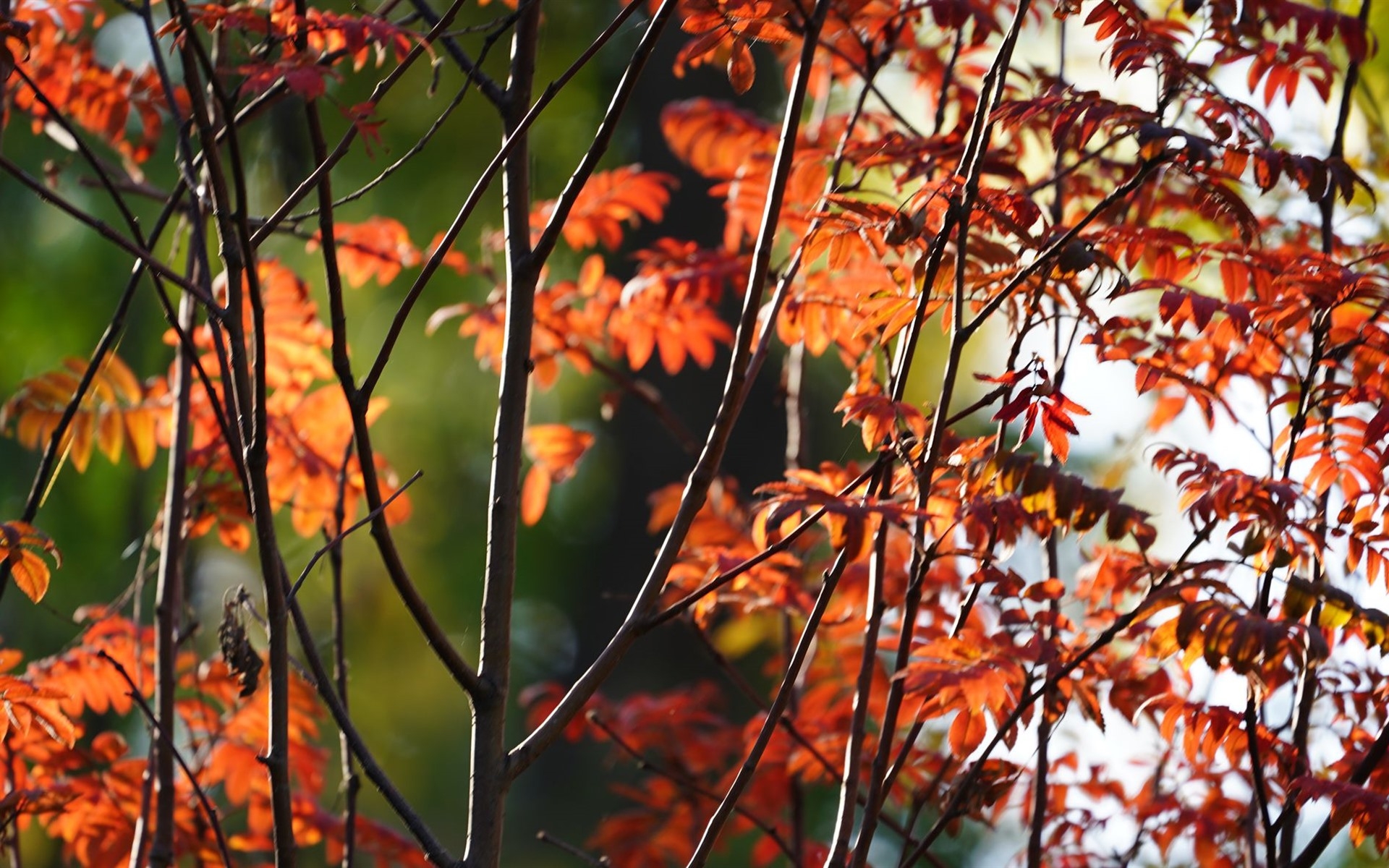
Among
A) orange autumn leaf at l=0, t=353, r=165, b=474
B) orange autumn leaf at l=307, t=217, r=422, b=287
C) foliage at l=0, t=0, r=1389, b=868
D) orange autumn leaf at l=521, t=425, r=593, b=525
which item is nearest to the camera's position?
foliage at l=0, t=0, r=1389, b=868

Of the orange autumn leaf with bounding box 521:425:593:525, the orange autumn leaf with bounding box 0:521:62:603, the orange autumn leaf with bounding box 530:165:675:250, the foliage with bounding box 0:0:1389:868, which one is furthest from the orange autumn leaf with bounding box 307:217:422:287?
the orange autumn leaf with bounding box 0:521:62:603

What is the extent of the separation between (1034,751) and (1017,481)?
1.87ft

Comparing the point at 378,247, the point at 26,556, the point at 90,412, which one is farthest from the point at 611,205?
the point at 26,556

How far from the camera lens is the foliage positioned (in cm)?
125

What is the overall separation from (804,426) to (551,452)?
0.61m

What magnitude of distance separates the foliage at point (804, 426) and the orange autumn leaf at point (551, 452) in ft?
0.03

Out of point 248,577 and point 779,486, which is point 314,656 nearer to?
point 779,486

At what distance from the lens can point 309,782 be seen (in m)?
2.50

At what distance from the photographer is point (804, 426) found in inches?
103

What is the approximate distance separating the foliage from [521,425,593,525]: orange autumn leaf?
0.03ft

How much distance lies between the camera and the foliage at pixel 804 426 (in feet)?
4.12

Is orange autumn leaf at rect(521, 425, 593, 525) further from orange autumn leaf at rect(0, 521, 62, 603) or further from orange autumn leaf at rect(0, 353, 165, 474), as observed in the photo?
orange autumn leaf at rect(0, 521, 62, 603)

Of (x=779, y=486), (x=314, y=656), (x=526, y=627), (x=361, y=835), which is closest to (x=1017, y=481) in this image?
(x=779, y=486)

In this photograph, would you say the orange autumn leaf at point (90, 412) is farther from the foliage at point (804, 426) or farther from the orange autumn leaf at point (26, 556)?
the orange autumn leaf at point (26, 556)
